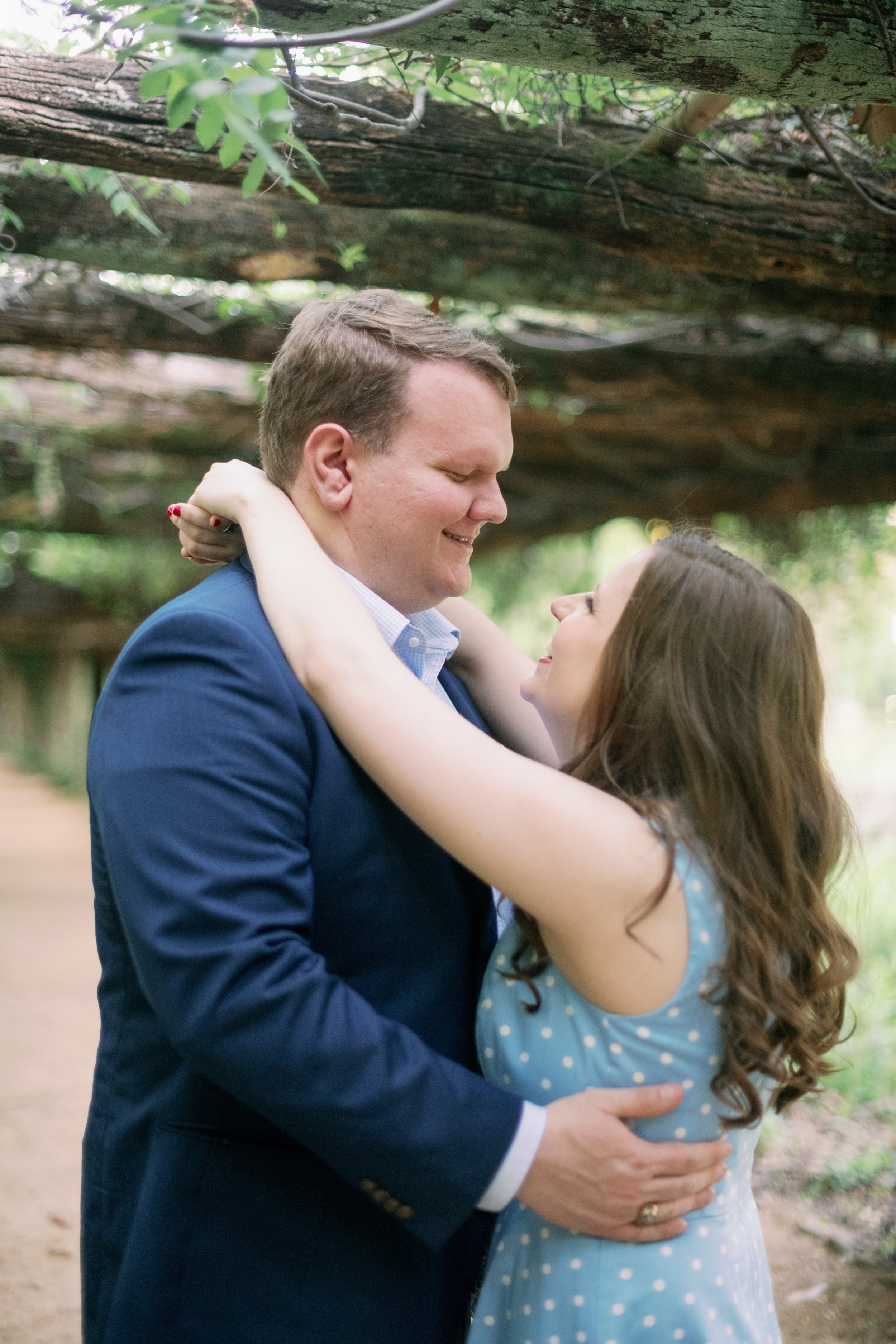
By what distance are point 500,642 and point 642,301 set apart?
134 cm

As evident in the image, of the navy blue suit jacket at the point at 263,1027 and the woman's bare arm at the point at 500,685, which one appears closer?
the navy blue suit jacket at the point at 263,1027

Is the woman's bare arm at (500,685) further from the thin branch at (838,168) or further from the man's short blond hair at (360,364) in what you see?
the thin branch at (838,168)

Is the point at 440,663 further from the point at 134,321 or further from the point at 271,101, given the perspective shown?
the point at 134,321

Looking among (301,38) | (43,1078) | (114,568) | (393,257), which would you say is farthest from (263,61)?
(114,568)

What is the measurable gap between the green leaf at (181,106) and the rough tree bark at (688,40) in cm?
27

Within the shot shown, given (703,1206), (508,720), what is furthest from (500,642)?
(703,1206)

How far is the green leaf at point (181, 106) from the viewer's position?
1093 mm

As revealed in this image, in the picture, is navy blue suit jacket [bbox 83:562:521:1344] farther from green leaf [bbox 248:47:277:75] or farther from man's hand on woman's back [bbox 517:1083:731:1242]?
green leaf [bbox 248:47:277:75]

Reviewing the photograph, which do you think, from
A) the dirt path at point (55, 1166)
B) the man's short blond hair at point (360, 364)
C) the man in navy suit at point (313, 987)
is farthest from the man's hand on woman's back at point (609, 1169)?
the man's short blond hair at point (360, 364)

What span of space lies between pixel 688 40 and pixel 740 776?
3.35 feet

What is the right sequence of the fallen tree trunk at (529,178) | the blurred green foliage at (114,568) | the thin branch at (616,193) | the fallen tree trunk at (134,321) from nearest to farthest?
the fallen tree trunk at (529,178)
the thin branch at (616,193)
the fallen tree trunk at (134,321)
the blurred green foliage at (114,568)

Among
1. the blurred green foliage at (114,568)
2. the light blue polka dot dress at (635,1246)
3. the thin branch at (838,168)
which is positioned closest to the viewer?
the light blue polka dot dress at (635,1246)

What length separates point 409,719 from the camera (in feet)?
4.16

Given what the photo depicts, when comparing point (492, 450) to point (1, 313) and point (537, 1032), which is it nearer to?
point (537, 1032)
